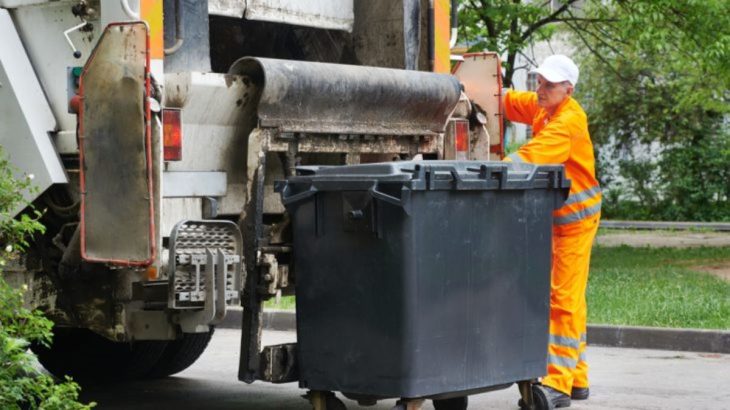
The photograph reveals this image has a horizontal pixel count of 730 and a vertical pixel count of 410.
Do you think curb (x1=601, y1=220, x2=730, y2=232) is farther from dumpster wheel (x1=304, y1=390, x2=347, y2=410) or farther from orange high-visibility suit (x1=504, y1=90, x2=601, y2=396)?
dumpster wheel (x1=304, y1=390, x2=347, y2=410)

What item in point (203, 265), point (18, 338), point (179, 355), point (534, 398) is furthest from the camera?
point (179, 355)

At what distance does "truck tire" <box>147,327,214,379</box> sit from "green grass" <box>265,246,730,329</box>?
1.99 meters

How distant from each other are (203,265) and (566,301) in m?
1.85

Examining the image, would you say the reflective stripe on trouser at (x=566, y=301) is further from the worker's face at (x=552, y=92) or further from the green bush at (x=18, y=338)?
the green bush at (x=18, y=338)

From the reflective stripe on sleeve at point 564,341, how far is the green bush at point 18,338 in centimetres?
239

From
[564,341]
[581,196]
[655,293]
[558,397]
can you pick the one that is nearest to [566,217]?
[581,196]

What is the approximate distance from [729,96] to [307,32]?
49.9 ft

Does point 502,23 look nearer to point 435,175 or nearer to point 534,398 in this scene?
point 534,398

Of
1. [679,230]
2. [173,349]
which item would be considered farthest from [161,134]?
[679,230]

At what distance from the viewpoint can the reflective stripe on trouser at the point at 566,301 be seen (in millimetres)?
6312

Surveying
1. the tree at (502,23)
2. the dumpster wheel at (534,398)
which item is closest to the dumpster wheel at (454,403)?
the dumpster wheel at (534,398)

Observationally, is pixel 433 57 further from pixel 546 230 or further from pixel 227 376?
pixel 227 376

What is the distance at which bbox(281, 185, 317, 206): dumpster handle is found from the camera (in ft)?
17.2

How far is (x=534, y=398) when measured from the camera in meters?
5.94
